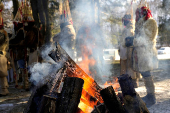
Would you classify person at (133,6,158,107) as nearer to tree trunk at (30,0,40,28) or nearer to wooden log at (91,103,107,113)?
wooden log at (91,103,107,113)

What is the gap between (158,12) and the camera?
19578 mm

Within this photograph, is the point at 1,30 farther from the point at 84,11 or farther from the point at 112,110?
the point at 112,110

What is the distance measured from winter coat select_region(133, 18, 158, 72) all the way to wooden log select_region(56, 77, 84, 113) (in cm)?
254

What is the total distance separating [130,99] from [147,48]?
226cm

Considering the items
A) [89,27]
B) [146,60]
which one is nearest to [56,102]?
[146,60]

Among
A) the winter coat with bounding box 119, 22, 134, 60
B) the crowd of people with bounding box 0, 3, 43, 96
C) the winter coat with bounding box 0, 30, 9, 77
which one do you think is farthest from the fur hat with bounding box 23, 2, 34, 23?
the winter coat with bounding box 119, 22, 134, 60

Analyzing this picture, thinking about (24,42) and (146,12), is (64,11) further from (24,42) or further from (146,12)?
(146,12)

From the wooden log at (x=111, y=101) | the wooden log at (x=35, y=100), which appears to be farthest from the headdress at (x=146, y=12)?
the wooden log at (x=35, y=100)

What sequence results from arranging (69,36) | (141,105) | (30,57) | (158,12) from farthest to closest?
(158,12) → (30,57) → (69,36) → (141,105)

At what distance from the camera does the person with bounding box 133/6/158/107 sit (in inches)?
166

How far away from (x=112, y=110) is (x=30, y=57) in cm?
566

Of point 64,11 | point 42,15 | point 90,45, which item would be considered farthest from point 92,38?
point 42,15

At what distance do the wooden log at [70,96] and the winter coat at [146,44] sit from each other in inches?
100

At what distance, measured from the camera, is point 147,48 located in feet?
14.2
